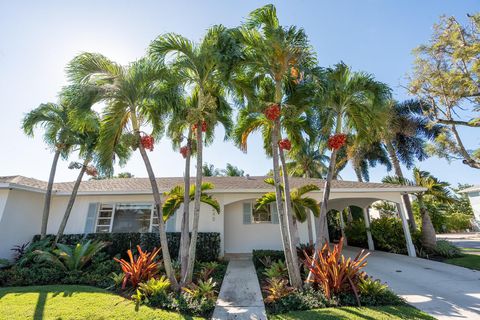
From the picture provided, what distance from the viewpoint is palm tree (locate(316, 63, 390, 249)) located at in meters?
6.64

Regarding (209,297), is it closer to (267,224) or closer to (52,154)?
(267,224)

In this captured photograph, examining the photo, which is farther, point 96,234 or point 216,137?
point 96,234

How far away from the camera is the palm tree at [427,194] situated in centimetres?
1175

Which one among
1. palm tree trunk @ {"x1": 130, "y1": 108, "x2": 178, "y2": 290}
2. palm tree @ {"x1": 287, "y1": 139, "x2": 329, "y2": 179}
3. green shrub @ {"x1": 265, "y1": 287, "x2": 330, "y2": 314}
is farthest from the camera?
palm tree @ {"x1": 287, "y1": 139, "x2": 329, "y2": 179}

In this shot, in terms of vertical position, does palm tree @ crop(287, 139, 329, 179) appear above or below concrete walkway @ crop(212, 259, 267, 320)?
above

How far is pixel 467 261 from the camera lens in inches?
380

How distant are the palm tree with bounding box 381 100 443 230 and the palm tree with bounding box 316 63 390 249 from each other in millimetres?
9224

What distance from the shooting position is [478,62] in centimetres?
946

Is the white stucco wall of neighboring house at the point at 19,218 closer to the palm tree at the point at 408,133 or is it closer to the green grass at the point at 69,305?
the green grass at the point at 69,305

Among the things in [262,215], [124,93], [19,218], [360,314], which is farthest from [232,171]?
[360,314]

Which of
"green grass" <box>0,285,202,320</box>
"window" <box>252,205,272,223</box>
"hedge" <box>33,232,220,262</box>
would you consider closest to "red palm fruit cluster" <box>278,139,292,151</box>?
"green grass" <box>0,285,202,320</box>

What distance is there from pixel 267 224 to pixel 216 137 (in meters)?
5.93

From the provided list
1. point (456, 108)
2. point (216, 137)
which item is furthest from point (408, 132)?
point (216, 137)

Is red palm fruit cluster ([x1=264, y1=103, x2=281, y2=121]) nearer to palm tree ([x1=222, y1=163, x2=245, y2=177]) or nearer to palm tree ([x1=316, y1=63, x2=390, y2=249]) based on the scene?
palm tree ([x1=316, y1=63, x2=390, y2=249])
